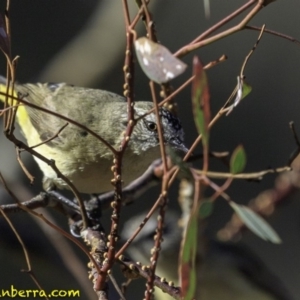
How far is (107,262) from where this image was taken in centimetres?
142

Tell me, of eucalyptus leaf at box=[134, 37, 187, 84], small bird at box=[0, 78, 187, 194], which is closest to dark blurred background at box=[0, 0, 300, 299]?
small bird at box=[0, 78, 187, 194]

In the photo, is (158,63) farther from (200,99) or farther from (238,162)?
(238,162)

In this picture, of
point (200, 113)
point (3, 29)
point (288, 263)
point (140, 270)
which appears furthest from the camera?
point (288, 263)

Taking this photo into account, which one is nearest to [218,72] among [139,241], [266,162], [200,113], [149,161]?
[266,162]

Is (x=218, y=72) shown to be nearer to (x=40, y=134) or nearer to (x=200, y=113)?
(x=40, y=134)

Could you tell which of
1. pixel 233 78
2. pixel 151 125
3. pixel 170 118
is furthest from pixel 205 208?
pixel 233 78

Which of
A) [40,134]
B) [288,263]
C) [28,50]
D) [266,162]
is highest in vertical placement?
[28,50]

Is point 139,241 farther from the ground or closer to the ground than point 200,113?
closer to the ground

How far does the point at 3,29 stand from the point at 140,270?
0.67m

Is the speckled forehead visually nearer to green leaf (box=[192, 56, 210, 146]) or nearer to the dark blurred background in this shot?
green leaf (box=[192, 56, 210, 146])

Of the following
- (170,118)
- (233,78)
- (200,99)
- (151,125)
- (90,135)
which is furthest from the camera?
(233,78)

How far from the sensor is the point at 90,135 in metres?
3.07

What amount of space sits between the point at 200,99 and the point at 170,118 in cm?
164

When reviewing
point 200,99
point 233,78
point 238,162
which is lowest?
point 238,162
